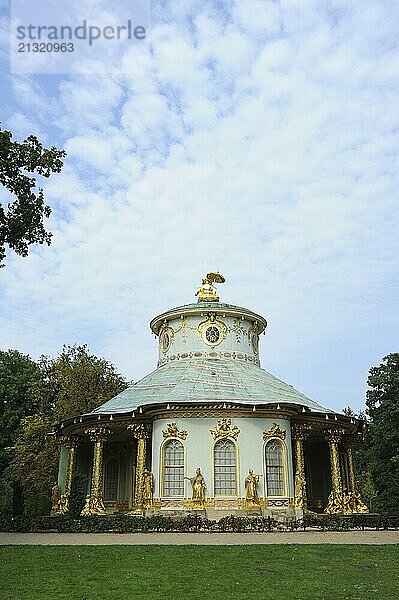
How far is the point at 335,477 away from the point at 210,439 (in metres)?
6.05

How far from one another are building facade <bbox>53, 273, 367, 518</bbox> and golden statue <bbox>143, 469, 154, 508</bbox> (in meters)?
0.04

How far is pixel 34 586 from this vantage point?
35.0 ft

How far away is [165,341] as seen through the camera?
32.5 meters

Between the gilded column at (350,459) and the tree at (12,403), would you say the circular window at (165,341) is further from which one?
the tree at (12,403)

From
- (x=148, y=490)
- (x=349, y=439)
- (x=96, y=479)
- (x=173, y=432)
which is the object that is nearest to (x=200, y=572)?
(x=148, y=490)

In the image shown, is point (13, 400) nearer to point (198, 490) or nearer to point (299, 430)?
point (198, 490)

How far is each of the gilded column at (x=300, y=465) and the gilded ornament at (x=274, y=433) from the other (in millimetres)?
1188

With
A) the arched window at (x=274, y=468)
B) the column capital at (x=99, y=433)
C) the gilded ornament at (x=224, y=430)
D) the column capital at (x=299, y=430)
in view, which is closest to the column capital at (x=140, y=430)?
the column capital at (x=99, y=433)

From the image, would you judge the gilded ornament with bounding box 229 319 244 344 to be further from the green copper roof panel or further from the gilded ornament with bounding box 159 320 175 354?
the gilded ornament with bounding box 159 320 175 354

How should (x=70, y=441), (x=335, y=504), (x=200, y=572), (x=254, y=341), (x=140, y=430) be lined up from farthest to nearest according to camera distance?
(x=254, y=341), (x=70, y=441), (x=140, y=430), (x=335, y=504), (x=200, y=572)

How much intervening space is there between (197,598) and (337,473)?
17.8 metres

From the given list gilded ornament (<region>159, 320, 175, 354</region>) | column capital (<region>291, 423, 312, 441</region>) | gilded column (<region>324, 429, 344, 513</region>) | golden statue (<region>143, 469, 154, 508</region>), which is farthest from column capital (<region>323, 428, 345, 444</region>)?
gilded ornament (<region>159, 320, 175, 354</region>)

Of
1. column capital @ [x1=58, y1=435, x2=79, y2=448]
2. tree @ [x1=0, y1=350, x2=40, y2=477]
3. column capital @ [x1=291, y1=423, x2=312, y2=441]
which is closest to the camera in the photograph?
column capital @ [x1=291, y1=423, x2=312, y2=441]

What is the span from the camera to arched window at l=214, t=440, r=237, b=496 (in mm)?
23641
